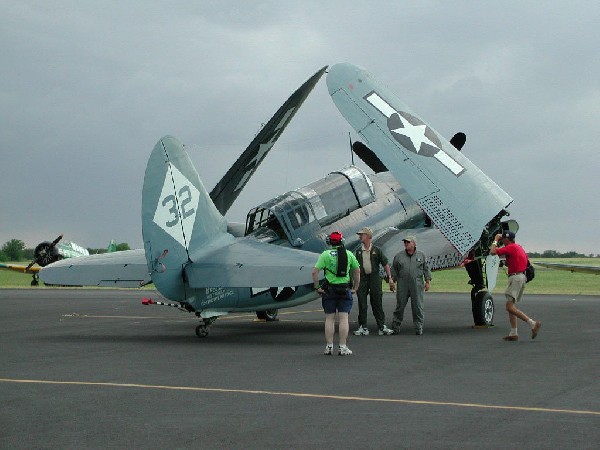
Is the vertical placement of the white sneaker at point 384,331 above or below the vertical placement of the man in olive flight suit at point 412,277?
below

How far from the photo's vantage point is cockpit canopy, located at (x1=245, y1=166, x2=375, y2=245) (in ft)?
59.1

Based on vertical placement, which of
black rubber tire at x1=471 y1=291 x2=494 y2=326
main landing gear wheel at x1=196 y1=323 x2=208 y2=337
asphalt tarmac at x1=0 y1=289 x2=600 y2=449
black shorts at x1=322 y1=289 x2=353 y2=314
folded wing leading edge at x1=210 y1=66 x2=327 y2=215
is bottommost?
asphalt tarmac at x1=0 y1=289 x2=600 y2=449

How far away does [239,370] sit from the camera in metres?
11.6

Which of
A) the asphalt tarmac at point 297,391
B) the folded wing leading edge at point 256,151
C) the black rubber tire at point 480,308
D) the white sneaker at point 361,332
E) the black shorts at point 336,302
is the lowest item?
the asphalt tarmac at point 297,391

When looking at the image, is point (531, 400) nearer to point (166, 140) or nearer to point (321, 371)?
point (321, 371)

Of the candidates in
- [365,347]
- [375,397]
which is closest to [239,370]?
[375,397]

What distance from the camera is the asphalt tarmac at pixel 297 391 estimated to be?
284 inches

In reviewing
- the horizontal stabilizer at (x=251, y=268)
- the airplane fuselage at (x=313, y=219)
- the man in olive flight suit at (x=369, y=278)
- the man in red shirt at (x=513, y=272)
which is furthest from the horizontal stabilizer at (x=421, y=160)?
the horizontal stabilizer at (x=251, y=268)

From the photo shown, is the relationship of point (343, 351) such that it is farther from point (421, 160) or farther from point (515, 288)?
point (421, 160)

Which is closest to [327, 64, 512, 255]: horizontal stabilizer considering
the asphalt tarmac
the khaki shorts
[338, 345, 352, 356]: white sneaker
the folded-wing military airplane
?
the folded-wing military airplane

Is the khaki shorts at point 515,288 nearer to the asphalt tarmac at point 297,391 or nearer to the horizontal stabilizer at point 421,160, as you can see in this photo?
the asphalt tarmac at point 297,391

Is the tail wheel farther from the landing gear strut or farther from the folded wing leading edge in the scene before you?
the landing gear strut

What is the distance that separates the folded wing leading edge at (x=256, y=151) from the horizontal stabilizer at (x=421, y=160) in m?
0.80

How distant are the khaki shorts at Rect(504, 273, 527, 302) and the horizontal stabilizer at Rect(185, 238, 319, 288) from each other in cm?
372
